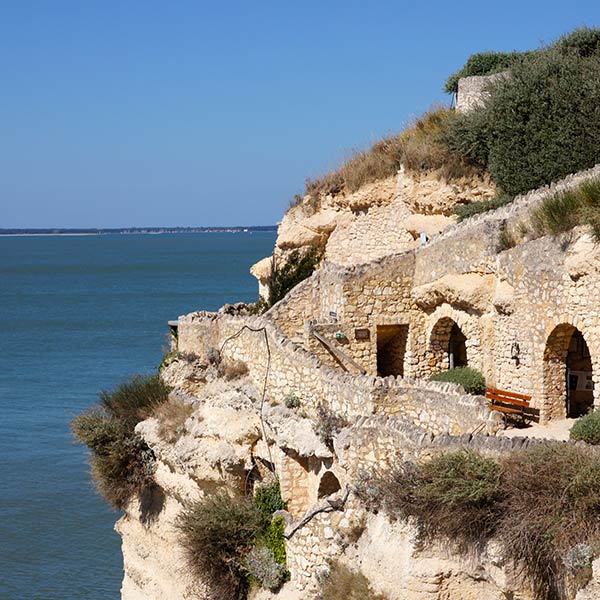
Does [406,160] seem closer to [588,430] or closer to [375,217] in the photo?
[375,217]

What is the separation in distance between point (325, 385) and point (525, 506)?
6.25 metres

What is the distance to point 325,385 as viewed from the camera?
1722 centimetres

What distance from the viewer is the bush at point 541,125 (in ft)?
76.7

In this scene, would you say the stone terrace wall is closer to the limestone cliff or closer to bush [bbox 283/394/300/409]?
bush [bbox 283/394/300/409]

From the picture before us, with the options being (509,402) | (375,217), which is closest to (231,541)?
(509,402)

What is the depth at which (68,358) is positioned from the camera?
5672 centimetres

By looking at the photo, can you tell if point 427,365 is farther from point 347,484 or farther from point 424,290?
point 347,484

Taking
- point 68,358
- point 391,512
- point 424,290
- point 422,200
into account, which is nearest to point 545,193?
point 424,290

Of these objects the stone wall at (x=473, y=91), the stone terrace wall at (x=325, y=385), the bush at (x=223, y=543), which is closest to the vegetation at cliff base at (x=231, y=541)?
the bush at (x=223, y=543)

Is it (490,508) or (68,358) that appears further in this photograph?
(68,358)

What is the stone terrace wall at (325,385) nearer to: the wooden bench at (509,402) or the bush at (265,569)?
the wooden bench at (509,402)

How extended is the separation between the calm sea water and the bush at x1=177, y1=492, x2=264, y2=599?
10.2 meters

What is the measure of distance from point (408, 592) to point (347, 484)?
2.23 m

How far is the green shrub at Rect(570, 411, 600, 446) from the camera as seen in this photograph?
46.7 ft
